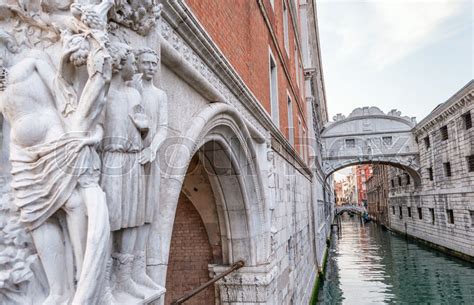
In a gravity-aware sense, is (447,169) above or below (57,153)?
above

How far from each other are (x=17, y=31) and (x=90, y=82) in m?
0.48

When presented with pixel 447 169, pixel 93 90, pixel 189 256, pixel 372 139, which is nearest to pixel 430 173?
pixel 447 169

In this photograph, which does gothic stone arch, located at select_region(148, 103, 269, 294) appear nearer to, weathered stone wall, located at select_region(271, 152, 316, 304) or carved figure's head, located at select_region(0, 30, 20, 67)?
weathered stone wall, located at select_region(271, 152, 316, 304)

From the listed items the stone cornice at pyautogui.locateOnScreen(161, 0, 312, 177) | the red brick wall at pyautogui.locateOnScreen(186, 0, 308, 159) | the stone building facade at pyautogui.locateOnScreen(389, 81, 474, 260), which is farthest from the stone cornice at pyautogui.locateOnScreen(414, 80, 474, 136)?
the stone cornice at pyautogui.locateOnScreen(161, 0, 312, 177)

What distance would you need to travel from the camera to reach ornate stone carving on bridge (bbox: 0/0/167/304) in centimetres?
147

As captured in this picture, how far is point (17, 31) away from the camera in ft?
5.31

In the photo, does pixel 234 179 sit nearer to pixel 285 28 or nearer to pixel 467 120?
pixel 285 28

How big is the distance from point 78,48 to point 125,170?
61 centimetres

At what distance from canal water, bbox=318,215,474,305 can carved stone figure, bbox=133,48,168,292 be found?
11135 millimetres

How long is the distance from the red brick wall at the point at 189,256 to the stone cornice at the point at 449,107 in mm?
14696

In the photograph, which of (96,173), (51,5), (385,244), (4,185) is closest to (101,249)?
(96,173)

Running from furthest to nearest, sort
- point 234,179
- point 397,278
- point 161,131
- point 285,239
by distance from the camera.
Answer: point 397,278
point 285,239
point 234,179
point 161,131

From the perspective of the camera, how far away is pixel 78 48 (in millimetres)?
1503

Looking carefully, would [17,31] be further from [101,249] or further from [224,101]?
[224,101]
